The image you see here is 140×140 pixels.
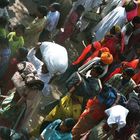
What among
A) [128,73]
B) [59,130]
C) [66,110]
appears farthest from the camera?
[128,73]

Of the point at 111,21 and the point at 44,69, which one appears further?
the point at 111,21

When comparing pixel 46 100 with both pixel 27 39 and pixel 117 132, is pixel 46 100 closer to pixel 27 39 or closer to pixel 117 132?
pixel 27 39

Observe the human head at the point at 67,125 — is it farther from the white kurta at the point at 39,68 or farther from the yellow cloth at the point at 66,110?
the white kurta at the point at 39,68

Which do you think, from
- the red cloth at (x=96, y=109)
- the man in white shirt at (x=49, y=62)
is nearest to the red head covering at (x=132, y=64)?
the red cloth at (x=96, y=109)

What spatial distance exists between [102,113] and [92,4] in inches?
137

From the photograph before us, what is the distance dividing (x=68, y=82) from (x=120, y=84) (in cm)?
88

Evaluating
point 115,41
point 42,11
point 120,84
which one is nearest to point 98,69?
point 120,84

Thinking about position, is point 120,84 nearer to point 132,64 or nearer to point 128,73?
point 128,73

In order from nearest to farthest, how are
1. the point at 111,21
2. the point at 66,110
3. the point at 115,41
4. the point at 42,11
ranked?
1. the point at 66,110
2. the point at 115,41
3. the point at 42,11
4. the point at 111,21

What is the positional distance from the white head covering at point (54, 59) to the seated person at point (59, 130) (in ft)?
2.76

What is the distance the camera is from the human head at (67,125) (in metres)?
6.84

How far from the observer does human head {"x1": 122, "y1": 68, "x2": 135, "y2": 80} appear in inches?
313

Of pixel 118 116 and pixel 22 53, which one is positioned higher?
pixel 22 53

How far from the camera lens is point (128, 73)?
26.2ft
